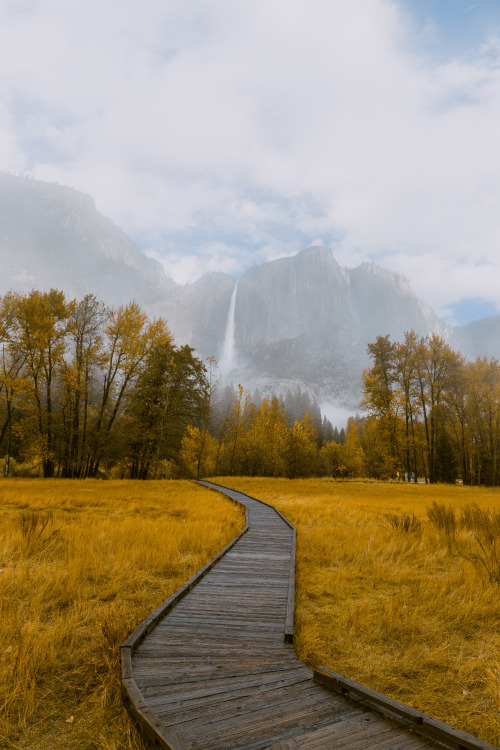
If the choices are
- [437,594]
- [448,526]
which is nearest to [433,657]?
Result: [437,594]

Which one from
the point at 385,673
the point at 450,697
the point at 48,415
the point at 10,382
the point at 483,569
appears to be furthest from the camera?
the point at 48,415

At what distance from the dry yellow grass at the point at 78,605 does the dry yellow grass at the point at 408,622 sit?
7.32 feet

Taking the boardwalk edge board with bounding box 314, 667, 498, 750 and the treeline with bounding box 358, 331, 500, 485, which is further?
the treeline with bounding box 358, 331, 500, 485

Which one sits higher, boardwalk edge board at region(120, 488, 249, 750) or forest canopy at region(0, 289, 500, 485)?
forest canopy at region(0, 289, 500, 485)

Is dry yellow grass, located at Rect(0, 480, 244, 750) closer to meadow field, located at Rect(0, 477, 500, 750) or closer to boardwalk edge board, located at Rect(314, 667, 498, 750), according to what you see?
meadow field, located at Rect(0, 477, 500, 750)

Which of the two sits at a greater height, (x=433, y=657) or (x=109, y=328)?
(x=109, y=328)

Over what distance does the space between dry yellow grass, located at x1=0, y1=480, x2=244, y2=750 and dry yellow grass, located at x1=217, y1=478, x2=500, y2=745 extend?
7.32 ft

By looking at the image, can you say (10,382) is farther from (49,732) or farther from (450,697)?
(450,697)

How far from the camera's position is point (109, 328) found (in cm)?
2500

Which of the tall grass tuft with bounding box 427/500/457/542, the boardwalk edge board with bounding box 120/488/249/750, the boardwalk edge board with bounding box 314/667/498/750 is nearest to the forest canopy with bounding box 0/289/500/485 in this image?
the tall grass tuft with bounding box 427/500/457/542

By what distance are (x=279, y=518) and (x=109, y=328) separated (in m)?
18.6

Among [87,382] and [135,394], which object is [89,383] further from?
[135,394]

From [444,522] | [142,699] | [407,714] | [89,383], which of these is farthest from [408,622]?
[89,383]

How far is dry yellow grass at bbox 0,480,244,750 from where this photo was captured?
9.94ft
